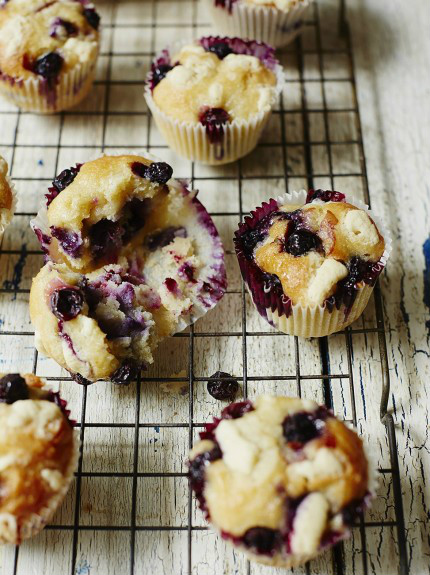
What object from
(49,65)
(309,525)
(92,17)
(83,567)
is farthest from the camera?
(92,17)

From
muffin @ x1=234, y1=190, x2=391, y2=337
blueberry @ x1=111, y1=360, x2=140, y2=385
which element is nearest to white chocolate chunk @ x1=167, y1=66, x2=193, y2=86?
muffin @ x1=234, y1=190, x2=391, y2=337

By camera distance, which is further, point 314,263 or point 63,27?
point 63,27

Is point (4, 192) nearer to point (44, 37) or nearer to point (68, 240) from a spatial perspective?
point (68, 240)

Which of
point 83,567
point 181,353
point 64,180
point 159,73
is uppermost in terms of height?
point 159,73

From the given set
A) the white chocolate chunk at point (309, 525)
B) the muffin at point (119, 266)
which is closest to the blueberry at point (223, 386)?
the muffin at point (119, 266)

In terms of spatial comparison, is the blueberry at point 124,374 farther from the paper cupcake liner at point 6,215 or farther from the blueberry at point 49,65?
the blueberry at point 49,65

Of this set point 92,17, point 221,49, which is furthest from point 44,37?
point 221,49
